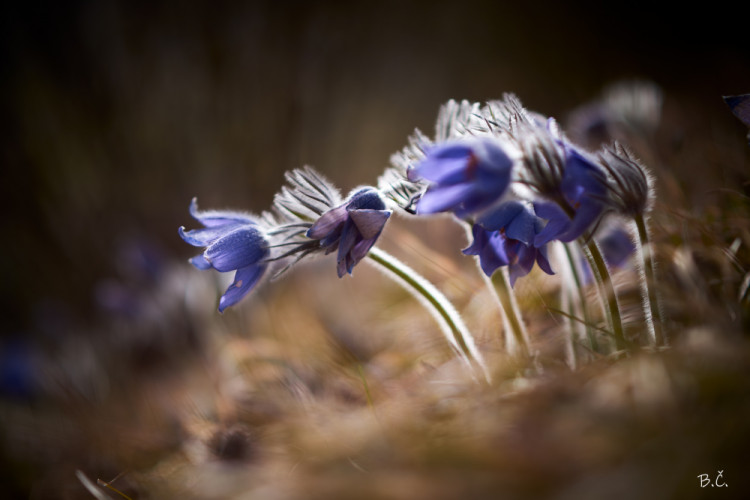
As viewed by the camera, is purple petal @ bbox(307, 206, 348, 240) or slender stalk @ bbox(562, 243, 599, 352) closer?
purple petal @ bbox(307, 206, 348, 240)

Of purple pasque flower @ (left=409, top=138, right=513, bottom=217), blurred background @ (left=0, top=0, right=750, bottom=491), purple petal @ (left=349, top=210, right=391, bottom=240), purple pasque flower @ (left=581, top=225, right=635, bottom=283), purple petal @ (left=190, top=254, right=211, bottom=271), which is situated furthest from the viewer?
blurred background @ (left=0, top=0, right=750, bottom=491)

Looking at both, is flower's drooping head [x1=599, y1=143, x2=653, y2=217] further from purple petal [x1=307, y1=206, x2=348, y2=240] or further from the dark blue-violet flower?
purple petal [x1=307, y1=206, x2=348, y2=240]

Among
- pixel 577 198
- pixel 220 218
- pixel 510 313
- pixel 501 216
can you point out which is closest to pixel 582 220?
pixel 577 198

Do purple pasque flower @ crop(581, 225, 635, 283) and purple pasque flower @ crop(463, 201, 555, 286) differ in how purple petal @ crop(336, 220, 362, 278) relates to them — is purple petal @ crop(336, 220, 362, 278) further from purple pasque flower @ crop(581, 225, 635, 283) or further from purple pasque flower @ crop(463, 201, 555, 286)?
purple pasque flower @ crop(581, 225, 635, 283)

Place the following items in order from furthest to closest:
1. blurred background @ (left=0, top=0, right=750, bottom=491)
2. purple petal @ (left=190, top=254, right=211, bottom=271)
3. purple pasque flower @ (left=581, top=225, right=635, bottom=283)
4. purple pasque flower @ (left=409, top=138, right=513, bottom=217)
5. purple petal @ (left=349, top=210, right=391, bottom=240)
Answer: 1. blurred background @ (left=0, top=0, right=750, bottom=491)
2. purple pasque flower @ (left=581, top=225, right=635, bottom=283)
3. purple petal @ (left=190, top=254, right=211, bottom=271)
4. purple petal @ (left=349, top=210, right=391, bottom=240)
5. purple pasque flower @ (left=409, top=138, right=513, bottom=217)

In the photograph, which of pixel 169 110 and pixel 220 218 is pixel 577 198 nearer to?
pixel 220 218

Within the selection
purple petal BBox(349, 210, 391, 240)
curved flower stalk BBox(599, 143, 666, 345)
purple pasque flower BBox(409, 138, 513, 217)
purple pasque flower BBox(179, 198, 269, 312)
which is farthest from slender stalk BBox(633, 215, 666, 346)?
purple pasque flower BBox(179, 198, 269, 312)

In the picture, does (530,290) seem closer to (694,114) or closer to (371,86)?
(694,114)

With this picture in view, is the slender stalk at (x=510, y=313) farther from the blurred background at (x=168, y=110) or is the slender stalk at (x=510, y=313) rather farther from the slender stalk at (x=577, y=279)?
the blurred background at (x=168, y=110)

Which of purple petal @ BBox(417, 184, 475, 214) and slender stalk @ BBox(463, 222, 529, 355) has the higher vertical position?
purple petal @ BBox(417, 184, 475, 214)

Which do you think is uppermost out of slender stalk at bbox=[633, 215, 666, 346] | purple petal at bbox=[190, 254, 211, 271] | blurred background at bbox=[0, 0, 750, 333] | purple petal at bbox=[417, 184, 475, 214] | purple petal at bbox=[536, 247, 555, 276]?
blurred background at bbox=[0, 0, 750, 333]
